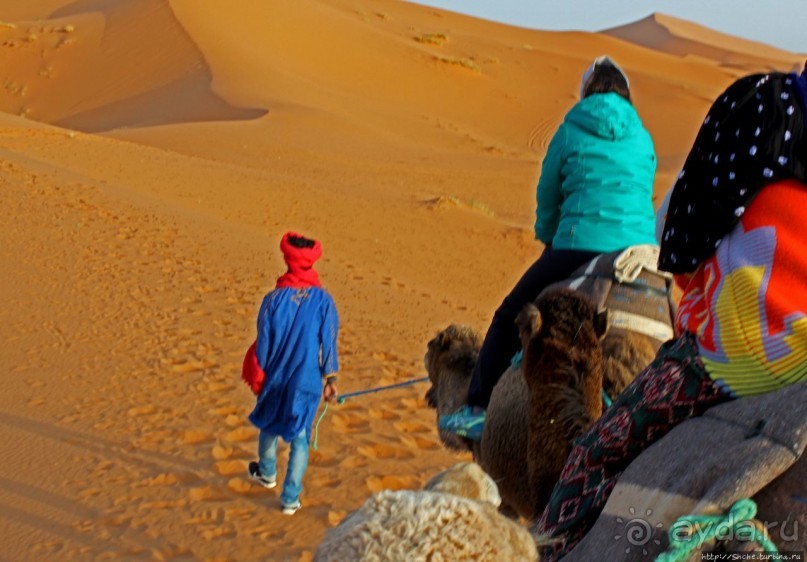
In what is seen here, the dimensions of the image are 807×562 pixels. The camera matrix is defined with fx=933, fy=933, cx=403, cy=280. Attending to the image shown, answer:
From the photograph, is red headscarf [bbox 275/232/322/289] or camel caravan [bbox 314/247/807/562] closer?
camel caravan [bbox 314/247/807/562]

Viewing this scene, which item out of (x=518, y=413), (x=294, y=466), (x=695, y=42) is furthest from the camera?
(x=695, y=42)

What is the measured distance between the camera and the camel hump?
3.70 meters

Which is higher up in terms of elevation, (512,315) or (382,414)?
(512,315)

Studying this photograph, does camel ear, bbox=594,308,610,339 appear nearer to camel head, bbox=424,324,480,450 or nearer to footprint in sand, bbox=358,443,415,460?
camel head, bbox=424,324,480,450

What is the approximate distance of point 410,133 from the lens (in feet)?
98.6

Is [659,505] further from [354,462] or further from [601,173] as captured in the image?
[354,462]

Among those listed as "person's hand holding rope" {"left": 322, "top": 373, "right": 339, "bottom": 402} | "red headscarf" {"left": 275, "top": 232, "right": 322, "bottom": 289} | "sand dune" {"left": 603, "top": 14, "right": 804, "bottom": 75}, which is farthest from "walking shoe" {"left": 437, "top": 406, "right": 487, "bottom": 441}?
"sand dune" {"left": 603, "top": 14, "right": 804, "bottom": 75}

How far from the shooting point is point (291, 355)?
18.2 feet

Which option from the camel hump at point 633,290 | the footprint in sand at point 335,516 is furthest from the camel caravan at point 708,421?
the footprint in sand at point 335,516

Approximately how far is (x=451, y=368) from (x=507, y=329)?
26.7 inches

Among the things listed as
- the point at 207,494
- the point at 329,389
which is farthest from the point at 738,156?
the point at 207,494

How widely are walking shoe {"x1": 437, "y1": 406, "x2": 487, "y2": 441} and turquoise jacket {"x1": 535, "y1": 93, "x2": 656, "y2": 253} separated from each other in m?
0.81

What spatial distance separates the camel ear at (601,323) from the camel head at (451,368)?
1238 millimetres

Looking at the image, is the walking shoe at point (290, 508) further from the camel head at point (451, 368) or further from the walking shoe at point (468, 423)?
the walking shoe at point (468, 423)
